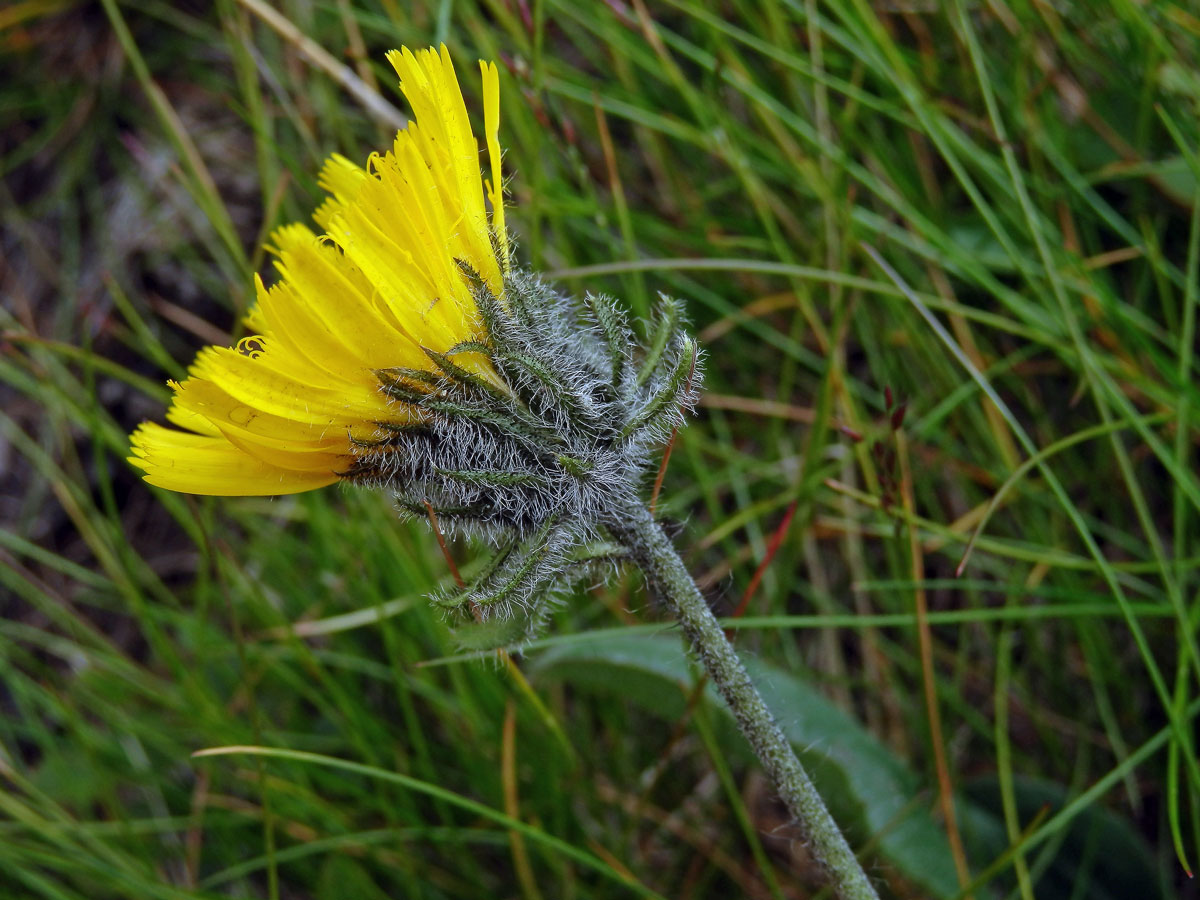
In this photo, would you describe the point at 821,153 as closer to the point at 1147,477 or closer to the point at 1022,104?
the point at 1022,104

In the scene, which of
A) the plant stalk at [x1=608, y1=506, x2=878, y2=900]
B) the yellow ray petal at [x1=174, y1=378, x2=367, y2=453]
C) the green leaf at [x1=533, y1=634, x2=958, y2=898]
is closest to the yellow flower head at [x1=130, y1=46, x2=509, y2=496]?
the yellow ray petal at [x1=174, y1=378, x2=367, y2=453]

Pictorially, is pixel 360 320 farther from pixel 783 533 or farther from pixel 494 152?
pixel 783 533

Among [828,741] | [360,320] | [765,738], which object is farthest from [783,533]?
[360,320]

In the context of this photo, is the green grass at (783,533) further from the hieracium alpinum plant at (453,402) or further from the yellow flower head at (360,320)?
the yellow flower head at (360,320)

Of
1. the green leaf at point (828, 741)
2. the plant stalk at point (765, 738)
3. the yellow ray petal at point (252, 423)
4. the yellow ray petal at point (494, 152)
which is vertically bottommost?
the green leaf at point (828, 741)

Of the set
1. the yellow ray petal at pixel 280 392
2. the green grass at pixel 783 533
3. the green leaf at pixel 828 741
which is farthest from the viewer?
the green grass at pixel 783 533

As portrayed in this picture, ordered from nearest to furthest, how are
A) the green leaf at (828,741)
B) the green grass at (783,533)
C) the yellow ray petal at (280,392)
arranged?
the yellow ray petal at (280,392) < the green leaf at (828,741) < the green grass at (783,533)

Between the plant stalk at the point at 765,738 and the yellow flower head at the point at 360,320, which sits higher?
the yellow flower head at the point at 360,320

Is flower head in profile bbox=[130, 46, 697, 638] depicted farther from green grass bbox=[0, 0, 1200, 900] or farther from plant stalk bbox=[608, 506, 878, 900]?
green grass bbox=[0, 0, 1200, 900]

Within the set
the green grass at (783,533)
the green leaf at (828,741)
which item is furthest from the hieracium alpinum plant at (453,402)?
the green leaf at (828,741)
